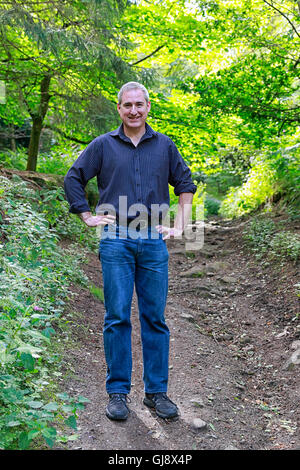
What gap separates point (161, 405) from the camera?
318cm

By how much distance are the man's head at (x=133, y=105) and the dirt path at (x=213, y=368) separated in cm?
192

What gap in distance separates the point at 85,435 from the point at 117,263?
41.2 inches

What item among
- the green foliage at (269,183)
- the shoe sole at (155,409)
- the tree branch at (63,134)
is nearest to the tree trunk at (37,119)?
the tree branch at (63,134)

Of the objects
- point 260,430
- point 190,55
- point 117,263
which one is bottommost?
point 260,430

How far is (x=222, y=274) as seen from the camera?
8.27 metres

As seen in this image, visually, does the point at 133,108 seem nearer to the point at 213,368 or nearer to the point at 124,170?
the point at 124,170

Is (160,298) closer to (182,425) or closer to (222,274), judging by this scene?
(182,425)

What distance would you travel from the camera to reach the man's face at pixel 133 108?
10.4 feet

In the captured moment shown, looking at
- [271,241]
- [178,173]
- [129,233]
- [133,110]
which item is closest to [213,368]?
[129,233]

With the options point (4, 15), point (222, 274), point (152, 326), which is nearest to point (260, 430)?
point (152, 326)

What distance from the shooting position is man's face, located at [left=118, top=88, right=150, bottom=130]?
3184 millimetres

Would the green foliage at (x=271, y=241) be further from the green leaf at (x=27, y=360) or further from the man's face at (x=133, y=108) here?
the green leaf at (x=27, y=360)

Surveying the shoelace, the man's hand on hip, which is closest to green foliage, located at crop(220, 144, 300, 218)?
the man's hand on hip

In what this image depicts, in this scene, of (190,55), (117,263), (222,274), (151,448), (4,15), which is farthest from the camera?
(190,55)
